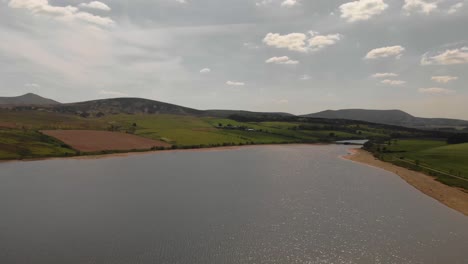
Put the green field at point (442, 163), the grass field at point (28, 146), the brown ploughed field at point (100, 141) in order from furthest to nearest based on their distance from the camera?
the brown ploughed field at point (100, 141) < the grass field at point (28, 146) < the green field at point (442, 163)

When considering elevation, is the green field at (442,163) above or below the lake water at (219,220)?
above

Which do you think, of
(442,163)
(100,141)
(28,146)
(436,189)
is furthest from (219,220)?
(100,141)

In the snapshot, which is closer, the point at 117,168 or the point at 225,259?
the point at 225,259

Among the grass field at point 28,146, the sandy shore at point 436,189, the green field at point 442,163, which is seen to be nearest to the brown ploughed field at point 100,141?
the grass field at point 28,146

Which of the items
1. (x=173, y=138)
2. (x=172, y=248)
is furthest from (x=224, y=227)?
(x=173, y=138)

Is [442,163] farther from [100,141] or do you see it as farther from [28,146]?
[28,146]

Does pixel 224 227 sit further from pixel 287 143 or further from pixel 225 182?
pixel 287 143

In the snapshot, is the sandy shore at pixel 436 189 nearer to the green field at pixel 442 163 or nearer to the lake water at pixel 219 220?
the lake water at pixel 219 220
